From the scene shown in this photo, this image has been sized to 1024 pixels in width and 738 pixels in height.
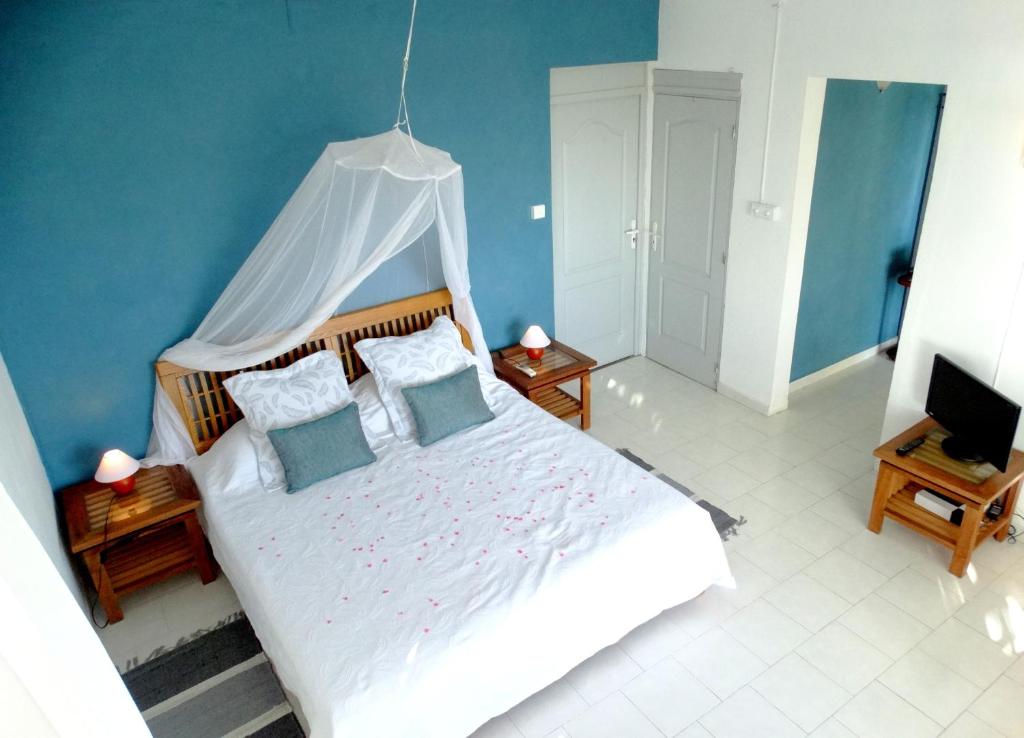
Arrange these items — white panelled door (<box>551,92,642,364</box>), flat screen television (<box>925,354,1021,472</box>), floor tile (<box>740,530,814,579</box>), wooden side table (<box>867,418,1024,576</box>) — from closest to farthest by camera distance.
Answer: flat screen television (<box>925,354,1021,472</box>) → wooden side table (<box>867,418,1024,576</box>) → floor tile (<box>740,530,814,579</box>) → white panelled door (<box>551,92,642,364</box>)

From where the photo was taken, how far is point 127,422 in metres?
4.00

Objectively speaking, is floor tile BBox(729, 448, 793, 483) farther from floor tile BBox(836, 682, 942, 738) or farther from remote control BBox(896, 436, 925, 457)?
floor tile BBox(836, 682, 942, 738)

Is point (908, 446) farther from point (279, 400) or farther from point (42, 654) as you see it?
point (42, 654)

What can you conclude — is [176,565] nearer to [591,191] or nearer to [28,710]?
[28,710]

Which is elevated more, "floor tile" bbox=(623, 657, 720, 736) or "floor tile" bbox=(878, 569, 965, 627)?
"floor tile" bbox=(878, 569, 965, 627)

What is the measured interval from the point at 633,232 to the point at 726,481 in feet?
7.26

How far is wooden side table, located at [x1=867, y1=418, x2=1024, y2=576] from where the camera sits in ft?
11.8

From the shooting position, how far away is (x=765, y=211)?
15.8 feet

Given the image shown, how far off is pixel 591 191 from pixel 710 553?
2969 millimetres

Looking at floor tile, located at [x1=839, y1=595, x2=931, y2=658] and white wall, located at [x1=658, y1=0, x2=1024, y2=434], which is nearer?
floor tile, located at [x1=839, y1=595, x2=931, y2=658]

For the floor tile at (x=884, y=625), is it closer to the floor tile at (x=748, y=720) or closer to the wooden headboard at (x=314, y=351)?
the floor tile at (x=748, y=720)

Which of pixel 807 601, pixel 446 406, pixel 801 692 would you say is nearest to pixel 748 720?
pixel 801 692

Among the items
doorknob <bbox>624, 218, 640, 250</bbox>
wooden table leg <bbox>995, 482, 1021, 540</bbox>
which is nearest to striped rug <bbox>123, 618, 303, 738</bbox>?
wooden table leg <bbox>995, 482, 1021, 540</bbox>

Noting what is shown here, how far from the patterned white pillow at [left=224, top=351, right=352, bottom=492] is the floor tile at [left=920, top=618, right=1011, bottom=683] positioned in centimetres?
317
